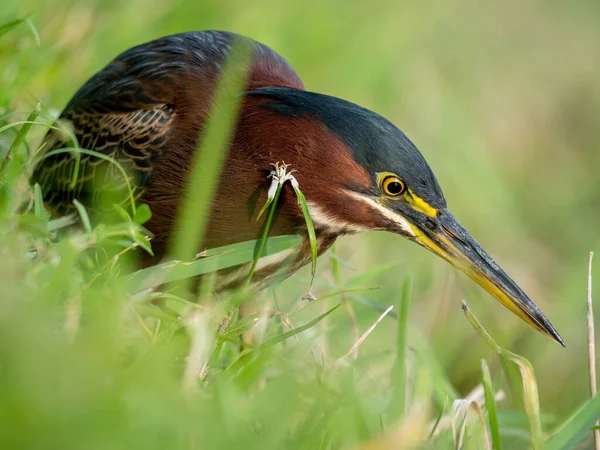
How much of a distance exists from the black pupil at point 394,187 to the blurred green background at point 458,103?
0.52 meters

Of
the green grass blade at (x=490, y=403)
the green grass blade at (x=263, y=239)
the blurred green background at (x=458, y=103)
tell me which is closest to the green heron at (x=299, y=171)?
the green grass blade at (x=263, y=239)

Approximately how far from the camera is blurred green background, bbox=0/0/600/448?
5.34 metres

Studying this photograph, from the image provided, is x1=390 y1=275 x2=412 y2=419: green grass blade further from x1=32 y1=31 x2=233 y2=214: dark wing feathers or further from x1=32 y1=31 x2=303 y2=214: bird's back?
x1=32 y1=31 x2=233 y2=214: dark wing feathers

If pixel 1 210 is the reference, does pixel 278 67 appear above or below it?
above

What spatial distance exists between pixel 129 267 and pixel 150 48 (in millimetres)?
1399

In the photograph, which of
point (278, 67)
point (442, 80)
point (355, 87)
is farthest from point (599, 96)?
point (278, 67)

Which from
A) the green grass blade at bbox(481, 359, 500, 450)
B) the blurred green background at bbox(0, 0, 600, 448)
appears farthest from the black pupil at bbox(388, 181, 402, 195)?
the green grass blade at bbox(481, 359, 500, 450)

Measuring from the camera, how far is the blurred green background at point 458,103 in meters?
5.34

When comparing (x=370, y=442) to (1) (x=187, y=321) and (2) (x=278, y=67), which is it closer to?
(1) (x=187, y=321)

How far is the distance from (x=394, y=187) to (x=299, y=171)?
15.5 inches

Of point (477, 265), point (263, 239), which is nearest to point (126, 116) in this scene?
point (263, 239)

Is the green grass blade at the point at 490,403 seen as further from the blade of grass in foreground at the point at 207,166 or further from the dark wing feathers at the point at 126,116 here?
the dark wing feathers at the point at 126,116

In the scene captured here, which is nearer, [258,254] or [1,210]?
[1,210]

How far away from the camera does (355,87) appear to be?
7.60 m
